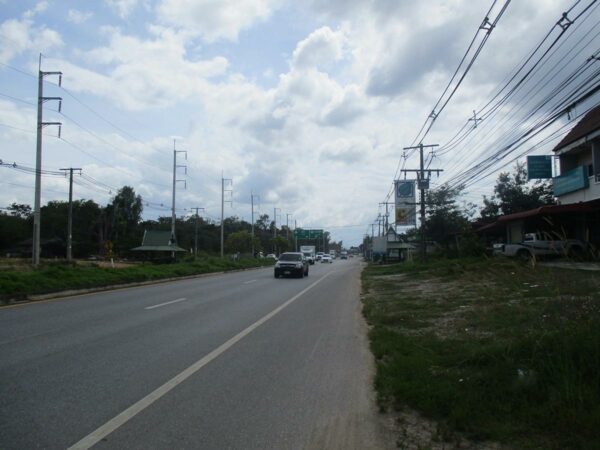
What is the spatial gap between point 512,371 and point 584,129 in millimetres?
31101

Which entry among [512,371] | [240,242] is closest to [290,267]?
[512,371]

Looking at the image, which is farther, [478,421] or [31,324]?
[31,324]

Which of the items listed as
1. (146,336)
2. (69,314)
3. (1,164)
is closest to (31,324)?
(69,314)

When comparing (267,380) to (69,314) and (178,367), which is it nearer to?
(178,367)

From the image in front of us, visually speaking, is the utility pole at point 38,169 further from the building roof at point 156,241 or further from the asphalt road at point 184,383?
the building roof at point 156,241

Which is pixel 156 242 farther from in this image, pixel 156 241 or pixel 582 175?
pixel 582 175

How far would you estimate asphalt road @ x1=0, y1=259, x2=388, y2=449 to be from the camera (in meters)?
4.82

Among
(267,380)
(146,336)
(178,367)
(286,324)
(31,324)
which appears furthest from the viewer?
(286,324)

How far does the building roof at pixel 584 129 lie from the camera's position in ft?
99.5

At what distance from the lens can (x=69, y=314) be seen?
43.5ft

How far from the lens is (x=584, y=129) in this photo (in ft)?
105

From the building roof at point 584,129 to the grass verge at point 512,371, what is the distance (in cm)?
2479

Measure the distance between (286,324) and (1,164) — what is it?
28580 mm

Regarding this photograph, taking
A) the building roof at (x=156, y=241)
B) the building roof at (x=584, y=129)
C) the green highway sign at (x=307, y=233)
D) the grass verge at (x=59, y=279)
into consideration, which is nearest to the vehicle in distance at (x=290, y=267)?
the grass verge at (x=59, y=279)
